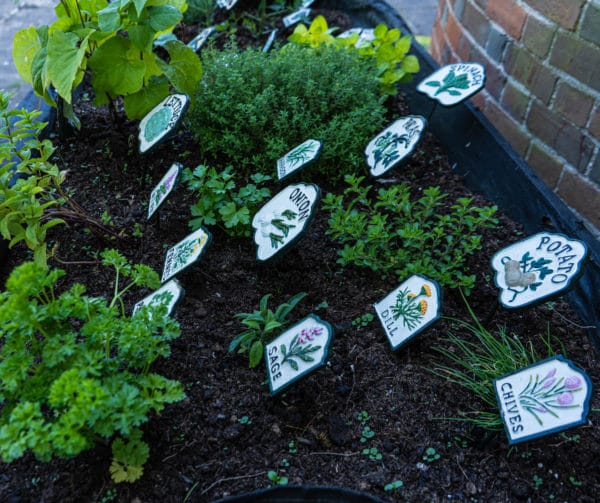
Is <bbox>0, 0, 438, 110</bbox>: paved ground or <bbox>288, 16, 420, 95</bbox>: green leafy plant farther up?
<bbox>288, 16, 420, 95</bbox>: green leafy plant

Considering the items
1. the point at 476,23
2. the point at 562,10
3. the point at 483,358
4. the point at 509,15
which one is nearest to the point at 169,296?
the point at 483,358

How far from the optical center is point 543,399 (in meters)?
1.36

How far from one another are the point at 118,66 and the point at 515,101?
5.32 ft

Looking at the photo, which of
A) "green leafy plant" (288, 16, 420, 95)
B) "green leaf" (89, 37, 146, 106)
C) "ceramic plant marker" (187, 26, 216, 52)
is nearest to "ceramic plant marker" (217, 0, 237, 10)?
"ceramic plant marker" (187, 26, 216, 52)

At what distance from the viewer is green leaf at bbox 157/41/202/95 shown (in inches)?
87.4

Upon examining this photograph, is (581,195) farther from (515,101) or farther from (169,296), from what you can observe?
(169,296)

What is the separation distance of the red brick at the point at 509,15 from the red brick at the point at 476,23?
0.23ft

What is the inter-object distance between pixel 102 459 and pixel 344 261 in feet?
3.11

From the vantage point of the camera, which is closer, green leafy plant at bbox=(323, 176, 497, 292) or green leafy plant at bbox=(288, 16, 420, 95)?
green leafy plant at bbox=(323, 176, 497, 292)

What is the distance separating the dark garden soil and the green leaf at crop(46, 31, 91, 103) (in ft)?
1.65

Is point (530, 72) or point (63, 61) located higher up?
point (63, 61)

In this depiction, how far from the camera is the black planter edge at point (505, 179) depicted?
74.5 inches

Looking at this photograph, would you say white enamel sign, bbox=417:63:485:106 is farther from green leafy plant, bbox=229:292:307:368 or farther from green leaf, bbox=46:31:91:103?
green leaf, bbox=46:31:91:103

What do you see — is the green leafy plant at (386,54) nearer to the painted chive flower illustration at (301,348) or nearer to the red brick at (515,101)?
the red brick at (515,101)
